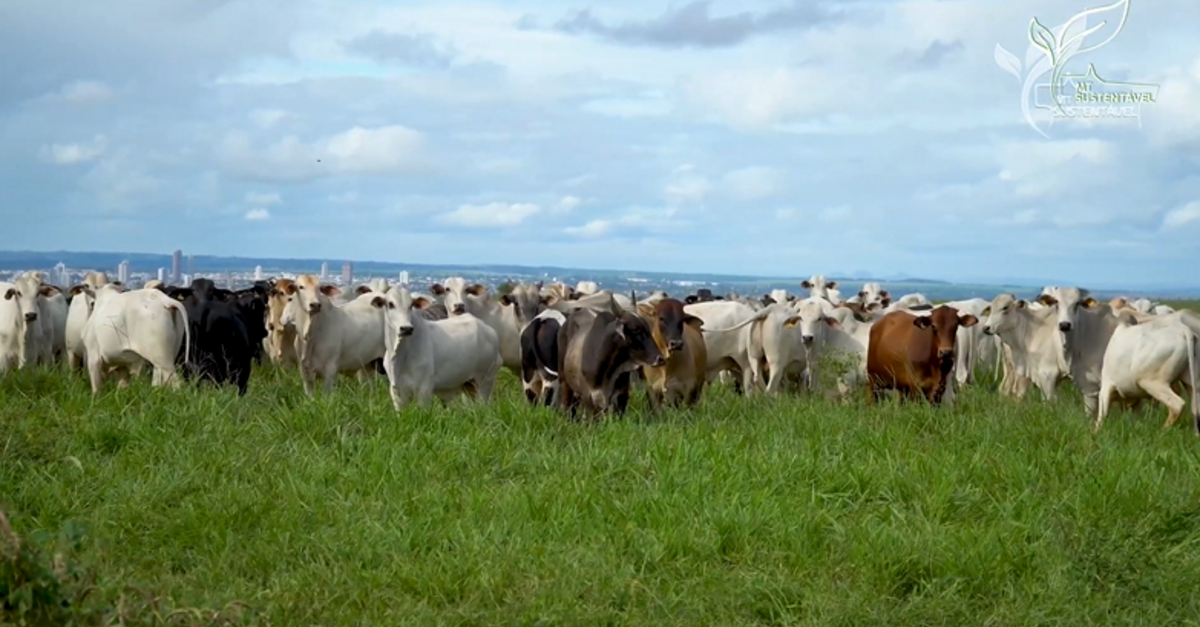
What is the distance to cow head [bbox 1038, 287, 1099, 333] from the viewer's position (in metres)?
14.4

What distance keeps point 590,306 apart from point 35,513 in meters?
5.08

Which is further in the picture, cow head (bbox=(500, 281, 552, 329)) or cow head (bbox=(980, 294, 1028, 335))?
cow head (bbox=(500, 281, 552, 329))

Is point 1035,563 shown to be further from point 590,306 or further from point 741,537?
point 590,306

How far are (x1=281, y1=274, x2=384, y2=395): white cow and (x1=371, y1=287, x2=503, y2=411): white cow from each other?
40 centimetres

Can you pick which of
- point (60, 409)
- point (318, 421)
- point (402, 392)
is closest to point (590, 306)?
point (402, 392)

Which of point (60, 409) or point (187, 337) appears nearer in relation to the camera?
point (60, 409)

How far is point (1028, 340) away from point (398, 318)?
24.1 ft

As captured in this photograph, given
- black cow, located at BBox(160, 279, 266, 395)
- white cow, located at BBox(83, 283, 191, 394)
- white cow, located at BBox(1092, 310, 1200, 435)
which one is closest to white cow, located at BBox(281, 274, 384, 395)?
black cow, located at BBox(160, 279, 266, 395)

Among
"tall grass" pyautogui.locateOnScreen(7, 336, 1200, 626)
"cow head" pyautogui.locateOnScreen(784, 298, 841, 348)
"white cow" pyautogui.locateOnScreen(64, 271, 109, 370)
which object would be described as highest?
"cow head" pyautogui.locateOnScreen(784, 298, 841, 348)

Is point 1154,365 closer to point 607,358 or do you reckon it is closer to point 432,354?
point 607,358

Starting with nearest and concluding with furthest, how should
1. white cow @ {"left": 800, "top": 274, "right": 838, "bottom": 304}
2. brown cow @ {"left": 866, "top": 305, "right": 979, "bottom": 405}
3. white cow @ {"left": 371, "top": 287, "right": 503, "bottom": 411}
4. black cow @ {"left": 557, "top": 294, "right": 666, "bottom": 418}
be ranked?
black cow @ {"left": 557, "top": 294, "right": 666, "bottom": 418}
white cow @ {"left": 371, "top": 287, "right": 503, "bottom": 411}
brown cow @ {"left": 866, "top": 305, "right": 979, "bottom": 405}
white cow @ {"left": 800, "top": 274, "right": 838, "bottom": 304}

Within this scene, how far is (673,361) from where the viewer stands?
1255 centimetres

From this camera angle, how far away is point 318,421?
1038 centimetres

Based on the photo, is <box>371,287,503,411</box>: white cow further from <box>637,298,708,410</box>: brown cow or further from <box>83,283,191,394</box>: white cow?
<box>83,283,191,394</box>: white cow
